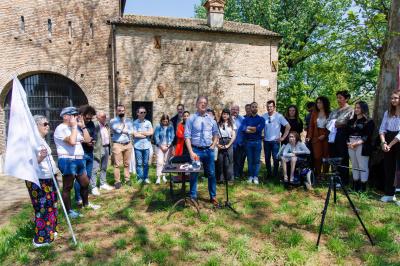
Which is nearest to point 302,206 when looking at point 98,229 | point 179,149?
point 179,149

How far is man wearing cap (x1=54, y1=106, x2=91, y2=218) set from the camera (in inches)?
186

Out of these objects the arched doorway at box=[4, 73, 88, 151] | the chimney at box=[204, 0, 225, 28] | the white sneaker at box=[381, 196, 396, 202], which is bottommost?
the white sneaker at box=[381, 196, 396, 202]

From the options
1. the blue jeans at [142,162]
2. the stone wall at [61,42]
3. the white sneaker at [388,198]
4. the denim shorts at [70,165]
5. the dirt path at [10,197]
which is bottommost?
Answer: the dirt path at [10,197]

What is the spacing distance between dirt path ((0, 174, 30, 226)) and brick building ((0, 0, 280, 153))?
3.36m

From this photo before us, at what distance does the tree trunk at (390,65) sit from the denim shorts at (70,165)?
673 cm

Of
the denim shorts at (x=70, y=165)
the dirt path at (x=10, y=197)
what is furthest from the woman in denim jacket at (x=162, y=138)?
the dirt path at (x=10, y=197)

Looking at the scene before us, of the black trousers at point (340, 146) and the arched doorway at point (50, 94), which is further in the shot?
the arched doorway at point (50, 94)

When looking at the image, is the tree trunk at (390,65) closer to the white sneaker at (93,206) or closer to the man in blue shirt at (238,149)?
the man in blue shirt at (238,149)

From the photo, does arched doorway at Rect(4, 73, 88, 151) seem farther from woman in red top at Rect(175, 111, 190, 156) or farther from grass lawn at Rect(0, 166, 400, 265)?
grass lawn at Rect(0, 166, 400, 265)

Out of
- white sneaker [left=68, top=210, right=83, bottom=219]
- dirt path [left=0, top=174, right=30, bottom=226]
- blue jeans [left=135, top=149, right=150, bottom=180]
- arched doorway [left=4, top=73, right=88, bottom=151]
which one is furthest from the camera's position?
arched doorway [left=4, top=73, right=88, bottom=151]

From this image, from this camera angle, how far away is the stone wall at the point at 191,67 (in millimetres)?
12953

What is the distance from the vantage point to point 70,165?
4957mm

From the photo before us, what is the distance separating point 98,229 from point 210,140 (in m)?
2.53

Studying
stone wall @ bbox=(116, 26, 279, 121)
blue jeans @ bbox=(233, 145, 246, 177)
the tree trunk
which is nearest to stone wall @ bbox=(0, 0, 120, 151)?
stone wall @ bbox=(116, 26, 279, 121)
